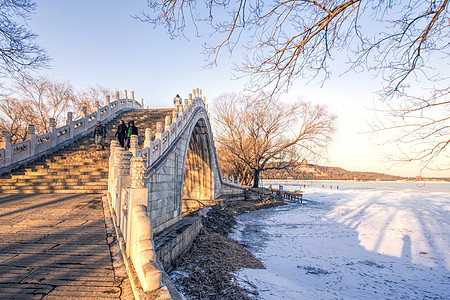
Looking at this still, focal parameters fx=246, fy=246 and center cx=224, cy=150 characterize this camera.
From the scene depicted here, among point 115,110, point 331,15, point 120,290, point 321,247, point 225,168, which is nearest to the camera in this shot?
point 120,290

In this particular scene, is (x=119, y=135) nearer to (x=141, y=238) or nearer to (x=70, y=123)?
(x=70, y=123)

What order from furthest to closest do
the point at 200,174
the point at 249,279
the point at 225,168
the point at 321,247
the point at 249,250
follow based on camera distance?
the point at 225,168 → the point at 200,174 → the point at 321,247 → the point at 249,250 → the point at 249,279

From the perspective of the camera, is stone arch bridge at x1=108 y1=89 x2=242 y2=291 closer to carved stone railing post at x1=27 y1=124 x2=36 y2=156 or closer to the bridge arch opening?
the bridge arch opening

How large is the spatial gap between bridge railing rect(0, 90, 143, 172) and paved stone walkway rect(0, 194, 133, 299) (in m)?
4.50

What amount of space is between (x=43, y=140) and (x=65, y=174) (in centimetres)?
340

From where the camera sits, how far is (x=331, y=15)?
327cm

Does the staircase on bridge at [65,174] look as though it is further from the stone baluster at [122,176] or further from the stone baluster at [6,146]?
the stone baluster at [122,176]

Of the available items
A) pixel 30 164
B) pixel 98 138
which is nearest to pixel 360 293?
pixel 98 138

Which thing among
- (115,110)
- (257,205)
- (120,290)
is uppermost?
(115,110)

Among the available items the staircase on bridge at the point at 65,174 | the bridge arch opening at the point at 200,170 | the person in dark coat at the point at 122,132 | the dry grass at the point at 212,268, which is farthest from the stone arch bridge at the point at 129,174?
the bridge arch opening at the point at 200,170

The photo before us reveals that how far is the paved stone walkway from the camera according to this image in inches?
116

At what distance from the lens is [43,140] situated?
11891mm

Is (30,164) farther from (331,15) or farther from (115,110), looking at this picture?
(331,15)

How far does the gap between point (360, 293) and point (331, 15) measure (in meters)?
7.45
